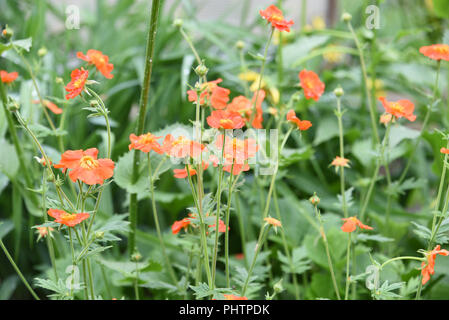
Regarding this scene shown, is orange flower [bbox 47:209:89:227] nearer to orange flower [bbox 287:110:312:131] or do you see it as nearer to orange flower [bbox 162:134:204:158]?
orange flower [bbox 162:134:204:158]

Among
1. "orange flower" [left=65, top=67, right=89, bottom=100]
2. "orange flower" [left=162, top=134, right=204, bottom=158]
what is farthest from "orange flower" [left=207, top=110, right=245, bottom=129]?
"orange flower" [left=65, top=67, right=89, bottom=100]

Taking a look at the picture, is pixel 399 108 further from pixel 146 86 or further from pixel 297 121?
pixel 146 86

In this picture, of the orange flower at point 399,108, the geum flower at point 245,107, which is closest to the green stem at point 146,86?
the geum flower at point 245,107

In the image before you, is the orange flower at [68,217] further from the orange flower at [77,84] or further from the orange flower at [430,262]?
the orange flower at [430,262]

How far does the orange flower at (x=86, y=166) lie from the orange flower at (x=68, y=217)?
3cm

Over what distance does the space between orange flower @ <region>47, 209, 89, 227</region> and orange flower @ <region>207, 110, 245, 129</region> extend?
15cm

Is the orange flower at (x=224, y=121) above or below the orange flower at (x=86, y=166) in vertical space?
above

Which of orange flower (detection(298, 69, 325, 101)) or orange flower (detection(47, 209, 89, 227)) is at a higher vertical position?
orange flower (detection(298, 69, 325, 101))

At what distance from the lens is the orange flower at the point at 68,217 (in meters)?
0.50

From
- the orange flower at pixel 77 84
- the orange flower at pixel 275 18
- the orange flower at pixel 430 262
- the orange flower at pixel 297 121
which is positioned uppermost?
the orange flower at pixel 275 18

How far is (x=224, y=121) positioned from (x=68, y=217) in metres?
0.18

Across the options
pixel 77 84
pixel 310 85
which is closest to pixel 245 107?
pixel 310 85

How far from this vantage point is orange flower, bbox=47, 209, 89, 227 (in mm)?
503
